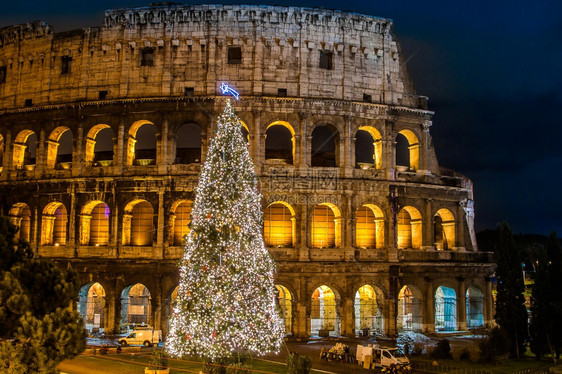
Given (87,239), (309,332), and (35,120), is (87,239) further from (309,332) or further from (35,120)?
(309,332)

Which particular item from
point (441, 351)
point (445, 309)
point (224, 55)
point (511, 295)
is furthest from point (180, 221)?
point (511, 295)

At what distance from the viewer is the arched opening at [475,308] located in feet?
112

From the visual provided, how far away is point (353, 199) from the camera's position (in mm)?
31297

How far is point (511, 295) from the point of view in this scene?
86.5ft

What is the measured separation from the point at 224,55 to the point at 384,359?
1904 cm

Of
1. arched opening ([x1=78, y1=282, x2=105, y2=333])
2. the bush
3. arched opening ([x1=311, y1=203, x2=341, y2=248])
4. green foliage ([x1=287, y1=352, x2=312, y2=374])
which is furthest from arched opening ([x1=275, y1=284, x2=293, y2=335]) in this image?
green foliage ([x1=287, y1=352, x2=312, y2=374])

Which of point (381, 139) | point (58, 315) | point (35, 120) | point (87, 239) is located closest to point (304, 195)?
point (381, 139)

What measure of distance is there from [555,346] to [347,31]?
66.3ft

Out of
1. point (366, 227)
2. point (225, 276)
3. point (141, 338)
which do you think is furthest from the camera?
point (366, 227)

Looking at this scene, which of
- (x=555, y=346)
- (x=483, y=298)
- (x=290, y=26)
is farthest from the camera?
(x=483, y=298)

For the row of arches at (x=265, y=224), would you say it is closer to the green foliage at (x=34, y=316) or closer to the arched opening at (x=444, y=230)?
the arched opening at (x=444, y=230)

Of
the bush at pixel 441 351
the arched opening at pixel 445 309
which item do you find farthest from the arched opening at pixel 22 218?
the arched opening at pixel 445 309

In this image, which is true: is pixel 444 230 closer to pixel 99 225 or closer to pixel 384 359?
pixel 384 359

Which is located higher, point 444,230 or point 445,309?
point 444,230
